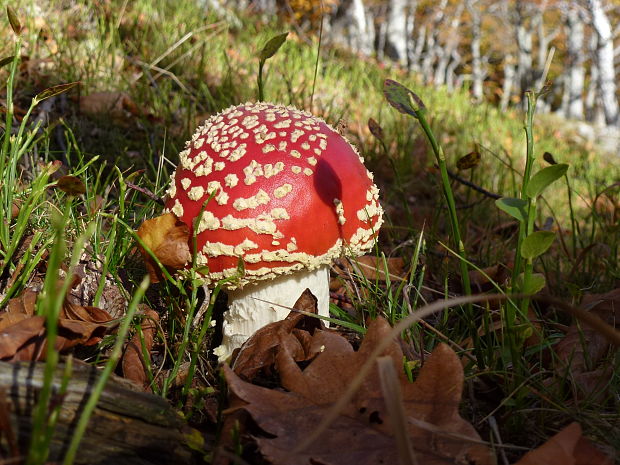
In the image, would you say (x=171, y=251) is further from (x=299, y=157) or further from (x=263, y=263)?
(x=299, y=157)

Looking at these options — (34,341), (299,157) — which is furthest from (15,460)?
(299,157)

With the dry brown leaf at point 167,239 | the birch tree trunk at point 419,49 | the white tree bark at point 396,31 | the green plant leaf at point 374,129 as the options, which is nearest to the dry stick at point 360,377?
the dry brown leaf at point 167,239

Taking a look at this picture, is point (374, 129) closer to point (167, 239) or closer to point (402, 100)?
point (402, 100)

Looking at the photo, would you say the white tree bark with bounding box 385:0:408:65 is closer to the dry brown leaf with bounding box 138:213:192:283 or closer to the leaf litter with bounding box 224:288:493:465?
the dry brown leaf with bounding box 138:213:192:283

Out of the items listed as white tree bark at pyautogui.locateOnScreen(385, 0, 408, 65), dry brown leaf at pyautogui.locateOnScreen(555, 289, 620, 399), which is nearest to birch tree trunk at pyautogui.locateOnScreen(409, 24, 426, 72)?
white tree bark at pyautogui.locateOnScreen(385, 0, 408, 65)

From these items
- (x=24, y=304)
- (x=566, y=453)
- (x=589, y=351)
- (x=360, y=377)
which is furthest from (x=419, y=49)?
(x=360, y=377)

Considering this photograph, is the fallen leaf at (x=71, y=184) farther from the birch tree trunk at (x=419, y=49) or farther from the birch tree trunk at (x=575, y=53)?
the birch tree trunk at (x=419, y=49)

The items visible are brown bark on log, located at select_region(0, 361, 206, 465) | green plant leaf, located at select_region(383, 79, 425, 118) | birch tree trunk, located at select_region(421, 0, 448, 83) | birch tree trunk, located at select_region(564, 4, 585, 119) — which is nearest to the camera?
brown bark on log, located at select_region(0, 361, 206, 465)
